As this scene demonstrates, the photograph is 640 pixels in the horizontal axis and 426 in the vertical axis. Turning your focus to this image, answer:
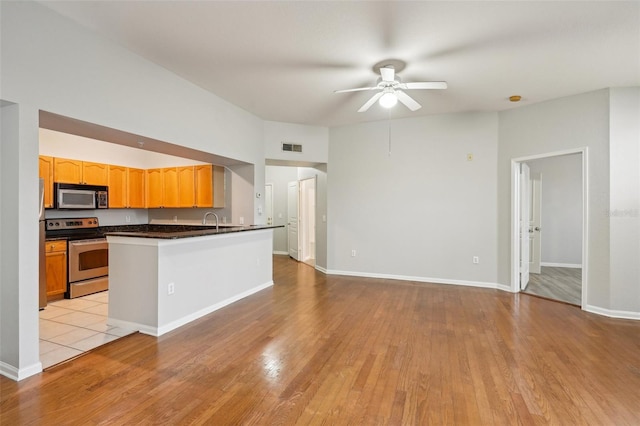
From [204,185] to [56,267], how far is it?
93.1 inches

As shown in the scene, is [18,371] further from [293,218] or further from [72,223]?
[293,218]

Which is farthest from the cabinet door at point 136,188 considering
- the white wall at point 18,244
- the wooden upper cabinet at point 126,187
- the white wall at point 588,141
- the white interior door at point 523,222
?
the white interior door at point 523,222

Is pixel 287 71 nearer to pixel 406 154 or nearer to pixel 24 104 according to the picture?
pixel 24 104

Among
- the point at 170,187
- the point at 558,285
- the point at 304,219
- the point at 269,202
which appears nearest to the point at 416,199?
the point at 558,285

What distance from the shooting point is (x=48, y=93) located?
8.25 ft

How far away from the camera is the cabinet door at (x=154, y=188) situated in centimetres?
601

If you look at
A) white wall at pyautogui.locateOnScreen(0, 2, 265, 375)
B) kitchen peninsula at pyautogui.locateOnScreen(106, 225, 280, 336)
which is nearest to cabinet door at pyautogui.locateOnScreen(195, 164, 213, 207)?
kitchen peninsula at pyautogui.locateOnScreen(106, 225, 280, 336)

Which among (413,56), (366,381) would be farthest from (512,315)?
(413,56)

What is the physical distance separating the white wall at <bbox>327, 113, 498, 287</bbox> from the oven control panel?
416 centimetres

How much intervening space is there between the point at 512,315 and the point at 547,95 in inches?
117

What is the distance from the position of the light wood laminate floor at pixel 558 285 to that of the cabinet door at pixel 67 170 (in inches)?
288

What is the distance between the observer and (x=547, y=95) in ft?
14.0

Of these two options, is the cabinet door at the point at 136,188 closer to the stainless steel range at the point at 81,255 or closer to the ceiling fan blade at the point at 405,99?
the stainless steel range at the point at 81,255

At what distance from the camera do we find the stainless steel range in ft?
14.7
